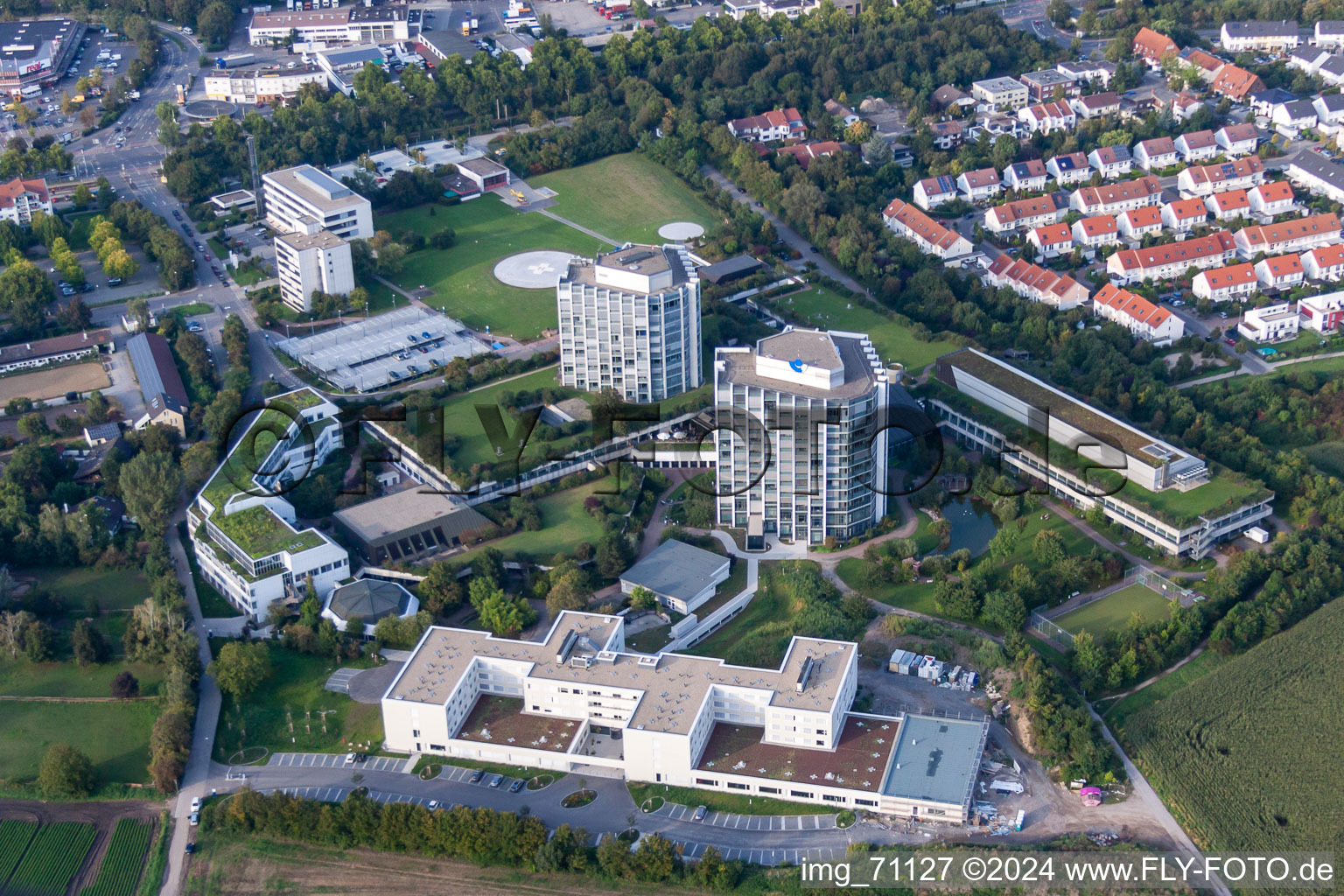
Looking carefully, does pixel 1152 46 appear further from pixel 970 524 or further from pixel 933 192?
pixel 970 524

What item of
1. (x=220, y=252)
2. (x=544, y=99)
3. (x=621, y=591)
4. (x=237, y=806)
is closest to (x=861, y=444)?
(x=621, y=591)

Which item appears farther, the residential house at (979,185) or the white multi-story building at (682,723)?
the residential house at (979,185)

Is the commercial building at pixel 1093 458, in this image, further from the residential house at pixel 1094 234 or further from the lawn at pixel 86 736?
the lawn at pixel 86 736

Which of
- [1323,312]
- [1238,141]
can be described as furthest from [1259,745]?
[1238,141]

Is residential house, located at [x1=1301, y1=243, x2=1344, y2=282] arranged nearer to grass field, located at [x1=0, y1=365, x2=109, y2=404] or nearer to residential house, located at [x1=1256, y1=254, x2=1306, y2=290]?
residential house, located at [x1=1256, y1=254, x2=1306, y2=290]

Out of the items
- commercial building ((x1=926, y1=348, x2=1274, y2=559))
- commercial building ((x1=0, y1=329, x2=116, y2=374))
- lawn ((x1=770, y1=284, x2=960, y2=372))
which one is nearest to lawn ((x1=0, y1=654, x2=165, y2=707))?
commercial building ((x1=0, y1=329, x2=116, y2=374))

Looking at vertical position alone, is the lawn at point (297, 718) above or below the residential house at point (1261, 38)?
below

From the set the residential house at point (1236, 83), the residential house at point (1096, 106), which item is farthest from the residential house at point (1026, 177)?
the residential house at point (1236, 83)
